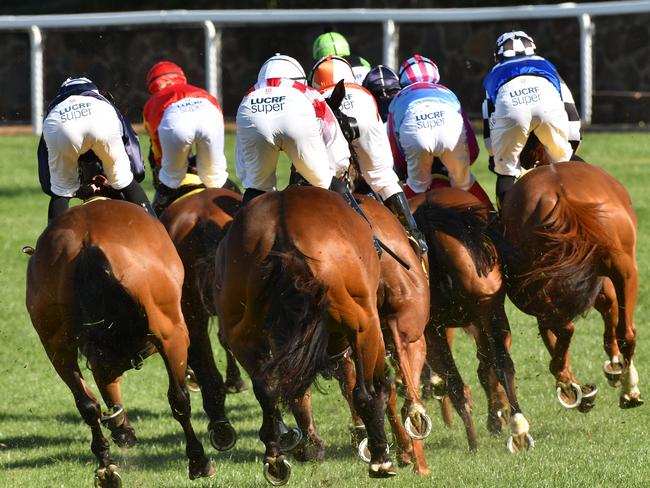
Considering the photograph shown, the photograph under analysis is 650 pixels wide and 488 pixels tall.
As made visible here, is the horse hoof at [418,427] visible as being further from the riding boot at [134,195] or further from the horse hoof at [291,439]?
the riding boot at [134,195]

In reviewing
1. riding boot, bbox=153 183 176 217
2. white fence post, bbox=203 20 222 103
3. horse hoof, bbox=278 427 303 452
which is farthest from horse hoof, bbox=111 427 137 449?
white fence post, bbox=203 20 222 103

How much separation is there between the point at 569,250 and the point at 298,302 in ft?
7.86

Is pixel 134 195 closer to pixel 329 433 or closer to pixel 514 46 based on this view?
pixel 329 433

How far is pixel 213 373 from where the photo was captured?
8.83 meters

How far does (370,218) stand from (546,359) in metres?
4.56

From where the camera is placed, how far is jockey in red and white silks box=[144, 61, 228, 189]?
944cm

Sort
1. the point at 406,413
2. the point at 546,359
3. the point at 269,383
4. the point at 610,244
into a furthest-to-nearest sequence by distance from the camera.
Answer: the point at 546,359, the point at 610,244, the point at 406,413, the point at 269,383

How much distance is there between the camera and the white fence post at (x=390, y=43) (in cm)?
2092

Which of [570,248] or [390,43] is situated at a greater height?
[390,43]

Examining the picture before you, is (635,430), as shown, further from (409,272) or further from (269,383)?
(269,383)

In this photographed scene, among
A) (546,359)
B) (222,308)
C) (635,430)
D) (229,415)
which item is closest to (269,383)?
(222,308)

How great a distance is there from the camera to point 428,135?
8773mm

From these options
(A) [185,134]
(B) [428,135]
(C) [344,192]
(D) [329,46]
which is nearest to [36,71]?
(D) [329,46]

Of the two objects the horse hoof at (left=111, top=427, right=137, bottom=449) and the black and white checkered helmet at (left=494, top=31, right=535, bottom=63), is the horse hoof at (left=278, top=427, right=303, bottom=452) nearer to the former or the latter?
the horse hoof at (left=111, top=427, right=137, bottom=449)
